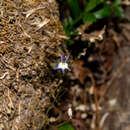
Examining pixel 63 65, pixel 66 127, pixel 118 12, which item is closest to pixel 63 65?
pixel 63 65

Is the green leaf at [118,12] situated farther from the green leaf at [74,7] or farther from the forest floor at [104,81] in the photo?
the green leaf at [74,7]

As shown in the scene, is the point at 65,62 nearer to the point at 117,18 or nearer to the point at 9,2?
the point at 9,2

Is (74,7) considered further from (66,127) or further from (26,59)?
(66,127)

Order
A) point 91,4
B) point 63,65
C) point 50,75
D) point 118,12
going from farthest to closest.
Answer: point 118,12, point 91,4, point 50,75, point 63,65

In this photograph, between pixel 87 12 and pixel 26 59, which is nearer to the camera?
pixel 26 59

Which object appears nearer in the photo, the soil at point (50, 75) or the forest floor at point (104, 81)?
the soil at point (50, 75)

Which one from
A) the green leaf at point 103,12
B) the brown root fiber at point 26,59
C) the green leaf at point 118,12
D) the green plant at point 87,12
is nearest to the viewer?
the brown root fiber at point 26,59

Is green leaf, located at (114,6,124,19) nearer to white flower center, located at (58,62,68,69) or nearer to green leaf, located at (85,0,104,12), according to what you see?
green leaf, located at (85,0,104,12)

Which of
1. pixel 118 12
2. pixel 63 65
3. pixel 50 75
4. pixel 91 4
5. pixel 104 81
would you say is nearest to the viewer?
pixel 63 65

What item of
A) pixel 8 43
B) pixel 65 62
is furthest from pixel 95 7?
pixel 8 43

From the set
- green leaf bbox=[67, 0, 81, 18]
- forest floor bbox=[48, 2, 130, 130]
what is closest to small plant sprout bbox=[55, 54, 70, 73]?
forest floor bbox=[48, 2, 130, 130]

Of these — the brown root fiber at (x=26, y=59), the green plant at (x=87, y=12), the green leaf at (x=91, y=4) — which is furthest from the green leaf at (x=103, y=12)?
the brown root fiber at (x=26, y=59)

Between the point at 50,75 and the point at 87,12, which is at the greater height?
the point at 87,12
